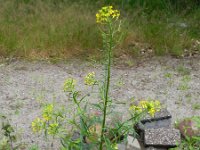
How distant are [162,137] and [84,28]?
2747 millimetres

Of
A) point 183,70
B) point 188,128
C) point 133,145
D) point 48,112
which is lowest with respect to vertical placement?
point 133,145

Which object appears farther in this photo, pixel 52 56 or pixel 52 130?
pixel 52 56

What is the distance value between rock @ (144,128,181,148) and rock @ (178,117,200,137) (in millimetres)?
101

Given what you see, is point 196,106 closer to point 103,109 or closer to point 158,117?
point 158,117

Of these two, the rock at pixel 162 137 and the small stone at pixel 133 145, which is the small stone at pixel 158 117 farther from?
the small stone at pixel 133 145

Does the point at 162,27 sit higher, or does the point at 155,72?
the point at 162,27

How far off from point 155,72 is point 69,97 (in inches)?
47.3

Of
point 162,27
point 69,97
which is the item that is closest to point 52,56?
point 69,97

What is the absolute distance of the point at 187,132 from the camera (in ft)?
12.1

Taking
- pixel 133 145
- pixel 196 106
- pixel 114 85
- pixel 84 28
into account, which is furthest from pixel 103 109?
pixel 84 28

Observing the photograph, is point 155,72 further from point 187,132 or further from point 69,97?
point 187,132

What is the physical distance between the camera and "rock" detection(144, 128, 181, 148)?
346 cm

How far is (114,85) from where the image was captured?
488 centimetres

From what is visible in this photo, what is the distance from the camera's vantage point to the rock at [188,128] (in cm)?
364
